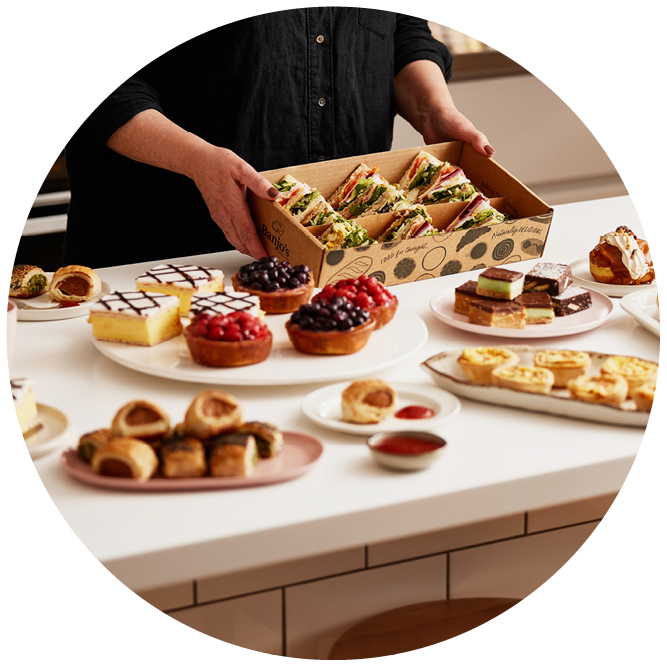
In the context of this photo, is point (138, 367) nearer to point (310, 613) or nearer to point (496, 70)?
point (310, 613)

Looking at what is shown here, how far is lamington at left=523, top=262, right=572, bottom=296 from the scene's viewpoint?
5.96 feet

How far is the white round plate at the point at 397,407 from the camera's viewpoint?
1306 millimetres

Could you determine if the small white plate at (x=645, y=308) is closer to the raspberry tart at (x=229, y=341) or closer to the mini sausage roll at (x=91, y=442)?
the raspberry tart at (x=229, y=341)

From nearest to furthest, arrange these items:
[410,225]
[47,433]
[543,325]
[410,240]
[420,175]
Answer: [47,433] → [543,325] → [410,240] → [410,225] → [420,175]

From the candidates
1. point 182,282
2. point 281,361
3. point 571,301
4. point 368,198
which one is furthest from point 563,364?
point 368,198

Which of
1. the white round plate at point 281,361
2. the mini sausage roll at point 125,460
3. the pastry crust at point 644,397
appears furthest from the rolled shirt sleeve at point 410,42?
the mini sausage roll at point 125,460

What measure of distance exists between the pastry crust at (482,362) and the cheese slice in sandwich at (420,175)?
2.96ft

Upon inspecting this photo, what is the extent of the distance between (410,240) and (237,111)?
2.22 ft

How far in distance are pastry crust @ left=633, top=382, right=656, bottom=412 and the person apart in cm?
106

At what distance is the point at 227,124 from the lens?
7.50 feet

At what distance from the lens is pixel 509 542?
1750 millimetres

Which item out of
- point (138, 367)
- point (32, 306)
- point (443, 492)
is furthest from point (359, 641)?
point (32, 306)

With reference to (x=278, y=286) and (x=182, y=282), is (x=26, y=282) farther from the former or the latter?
(x=278, y=286)

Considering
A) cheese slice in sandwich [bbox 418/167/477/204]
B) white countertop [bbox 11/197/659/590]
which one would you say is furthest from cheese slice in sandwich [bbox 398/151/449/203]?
white countertop [bbox 11/197/659/590]
